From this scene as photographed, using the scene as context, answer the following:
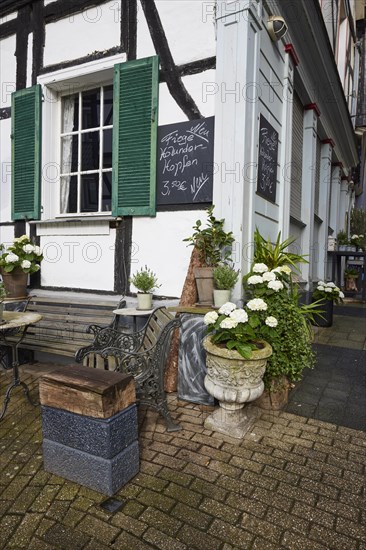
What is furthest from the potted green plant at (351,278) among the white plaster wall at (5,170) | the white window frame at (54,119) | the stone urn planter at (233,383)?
the white plaster wall at (5,170)

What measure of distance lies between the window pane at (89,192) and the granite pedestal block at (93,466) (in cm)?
328

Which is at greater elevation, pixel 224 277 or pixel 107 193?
pixel 107 193

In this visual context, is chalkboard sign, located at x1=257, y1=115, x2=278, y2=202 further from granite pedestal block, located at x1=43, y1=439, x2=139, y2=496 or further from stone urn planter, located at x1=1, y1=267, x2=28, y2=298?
stone urn planter, located at x1=1, y1=267, x2=28, y2=298

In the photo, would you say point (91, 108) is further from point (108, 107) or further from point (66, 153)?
point (66, 153)

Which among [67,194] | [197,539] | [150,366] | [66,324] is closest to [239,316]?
[150,366]

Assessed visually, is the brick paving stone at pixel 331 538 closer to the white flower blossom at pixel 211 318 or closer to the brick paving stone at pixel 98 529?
the brick paving stone at pixel 98 529

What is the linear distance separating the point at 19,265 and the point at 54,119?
2067 millimetres

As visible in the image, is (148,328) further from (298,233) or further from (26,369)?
(298,233)

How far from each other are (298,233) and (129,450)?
16.7 feet

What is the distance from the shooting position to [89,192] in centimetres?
488

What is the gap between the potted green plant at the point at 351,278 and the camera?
9523 millimetres

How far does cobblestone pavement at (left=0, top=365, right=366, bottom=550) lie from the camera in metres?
1.74

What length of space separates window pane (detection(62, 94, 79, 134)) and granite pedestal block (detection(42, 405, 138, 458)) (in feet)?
13.2

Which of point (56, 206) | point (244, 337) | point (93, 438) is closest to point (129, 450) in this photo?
point (93, 438)
